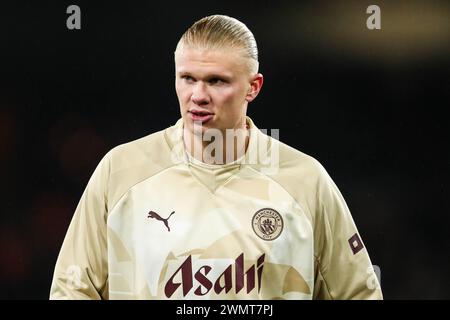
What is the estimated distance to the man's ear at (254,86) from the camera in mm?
3242

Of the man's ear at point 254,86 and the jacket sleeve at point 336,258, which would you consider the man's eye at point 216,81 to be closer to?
the man's ear at point 254,86

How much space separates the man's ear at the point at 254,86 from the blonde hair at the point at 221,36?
47 millimetres

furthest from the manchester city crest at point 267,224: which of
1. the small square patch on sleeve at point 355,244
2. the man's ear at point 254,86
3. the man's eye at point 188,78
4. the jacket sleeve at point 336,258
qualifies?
the man's eye at point 188,78

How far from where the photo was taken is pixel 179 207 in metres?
3.18

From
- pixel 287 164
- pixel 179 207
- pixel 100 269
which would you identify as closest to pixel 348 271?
pixel 287 164

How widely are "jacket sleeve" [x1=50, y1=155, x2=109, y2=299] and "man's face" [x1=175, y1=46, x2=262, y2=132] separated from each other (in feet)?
1.37

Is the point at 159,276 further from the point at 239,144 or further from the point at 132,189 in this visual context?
the point at 239,144

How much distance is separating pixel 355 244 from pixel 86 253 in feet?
3.17

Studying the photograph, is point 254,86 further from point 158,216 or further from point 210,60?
point 158,216

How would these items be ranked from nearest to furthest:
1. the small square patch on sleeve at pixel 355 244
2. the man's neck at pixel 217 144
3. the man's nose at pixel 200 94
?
the man's nose at pixel 200 94 < the man's neck at pixel 217 144 < the small square patch on sleeve at pixel 355 244

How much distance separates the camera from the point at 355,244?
3305 millimetres

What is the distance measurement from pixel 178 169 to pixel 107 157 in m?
0.27

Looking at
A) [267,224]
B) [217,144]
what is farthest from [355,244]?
[217,144]

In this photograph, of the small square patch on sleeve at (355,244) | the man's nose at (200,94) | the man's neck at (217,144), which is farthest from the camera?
the small square patch on sleeve at (355,244)
